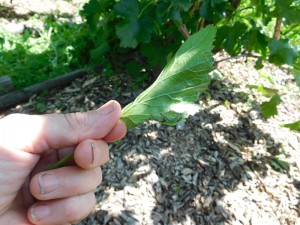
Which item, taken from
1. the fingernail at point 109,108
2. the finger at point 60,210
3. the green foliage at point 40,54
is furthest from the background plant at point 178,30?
the finger at point 60,210

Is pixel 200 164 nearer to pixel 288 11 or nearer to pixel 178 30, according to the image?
pixel 178 30

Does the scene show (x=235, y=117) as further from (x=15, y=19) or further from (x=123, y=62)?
(x=15, y=19)

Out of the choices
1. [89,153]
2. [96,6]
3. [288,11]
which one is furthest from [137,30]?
[89,153]

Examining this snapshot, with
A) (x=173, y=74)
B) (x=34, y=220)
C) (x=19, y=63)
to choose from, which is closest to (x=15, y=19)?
(x=19, y=63)

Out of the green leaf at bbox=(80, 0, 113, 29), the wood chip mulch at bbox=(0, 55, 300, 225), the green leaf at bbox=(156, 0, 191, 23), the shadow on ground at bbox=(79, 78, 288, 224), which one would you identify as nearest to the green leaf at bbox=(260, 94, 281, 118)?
the wood chip mulch at bbox=(0, 55, 300, 225)

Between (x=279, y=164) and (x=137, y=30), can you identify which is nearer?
(x=137, y=30)

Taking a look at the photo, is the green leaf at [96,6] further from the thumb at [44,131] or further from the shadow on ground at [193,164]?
the thumb at [44,131]
